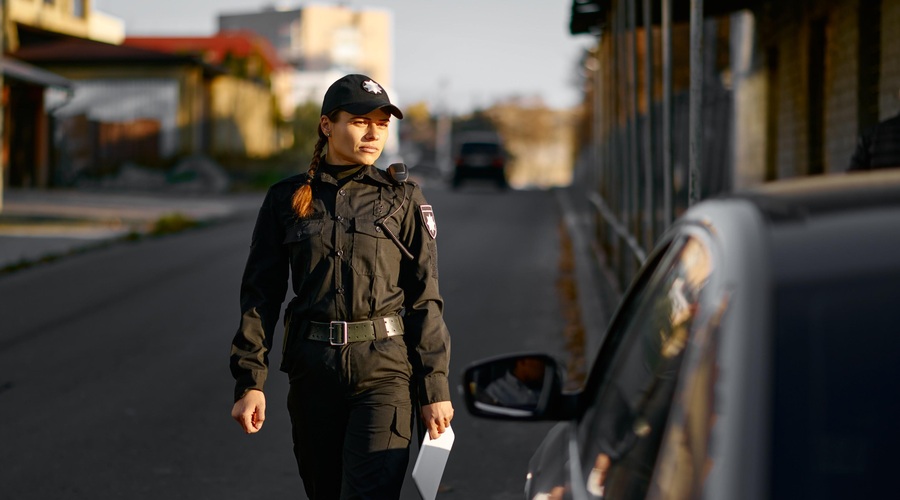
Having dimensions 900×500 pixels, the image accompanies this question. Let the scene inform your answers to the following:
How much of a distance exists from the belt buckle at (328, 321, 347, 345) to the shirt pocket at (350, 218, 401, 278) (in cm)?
16

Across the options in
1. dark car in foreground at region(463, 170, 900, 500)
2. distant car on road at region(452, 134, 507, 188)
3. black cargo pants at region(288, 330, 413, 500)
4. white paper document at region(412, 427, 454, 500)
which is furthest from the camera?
distant car on road at region(452, 134, 507, 188)

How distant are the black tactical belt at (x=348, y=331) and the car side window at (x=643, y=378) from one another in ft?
3.50

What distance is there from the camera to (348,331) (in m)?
3.72

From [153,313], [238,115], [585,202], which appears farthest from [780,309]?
[238,115]

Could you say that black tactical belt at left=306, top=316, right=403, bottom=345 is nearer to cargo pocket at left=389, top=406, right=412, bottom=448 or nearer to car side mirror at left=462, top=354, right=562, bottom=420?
cargo pocket at left=389, top=406, right=412, bottom=448

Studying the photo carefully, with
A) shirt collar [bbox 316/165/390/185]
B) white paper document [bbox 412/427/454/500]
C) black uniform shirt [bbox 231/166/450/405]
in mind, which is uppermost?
shirt collar [bbox 316/165/390/185]

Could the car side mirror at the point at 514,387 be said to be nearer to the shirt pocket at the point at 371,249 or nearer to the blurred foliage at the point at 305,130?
the shirt pocket at the point at 371,249

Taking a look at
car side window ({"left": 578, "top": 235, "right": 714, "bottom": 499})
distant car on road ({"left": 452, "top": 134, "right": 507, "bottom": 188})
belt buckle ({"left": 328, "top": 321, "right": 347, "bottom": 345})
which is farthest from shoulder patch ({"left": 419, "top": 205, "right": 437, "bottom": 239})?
distant car on road ({"left": 452, "top": 134, "right": 507, "bottom": 188})

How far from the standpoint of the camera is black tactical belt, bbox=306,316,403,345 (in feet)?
12.2

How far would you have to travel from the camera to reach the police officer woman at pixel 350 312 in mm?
3725

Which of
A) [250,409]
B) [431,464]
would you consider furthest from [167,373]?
[431,464]

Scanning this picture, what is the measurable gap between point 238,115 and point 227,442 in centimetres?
3872

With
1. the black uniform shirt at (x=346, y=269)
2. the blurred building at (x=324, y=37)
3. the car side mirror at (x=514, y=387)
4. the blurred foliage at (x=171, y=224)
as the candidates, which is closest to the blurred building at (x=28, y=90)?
the blurred foliage at (x=171, y=224)

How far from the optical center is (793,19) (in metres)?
12.5
